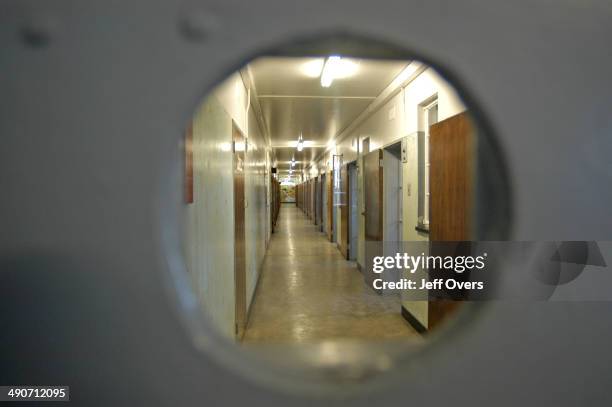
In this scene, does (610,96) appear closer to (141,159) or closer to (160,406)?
(141,159)

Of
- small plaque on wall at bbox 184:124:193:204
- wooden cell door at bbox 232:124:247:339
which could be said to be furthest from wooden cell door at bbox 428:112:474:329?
wooden cell door at bbox 232:124:247:339

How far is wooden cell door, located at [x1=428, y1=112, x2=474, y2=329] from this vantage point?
224cm

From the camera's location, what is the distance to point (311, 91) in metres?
4.49

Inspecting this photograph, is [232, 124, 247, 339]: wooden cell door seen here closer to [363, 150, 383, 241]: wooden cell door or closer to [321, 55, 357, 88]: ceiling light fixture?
[321, 55, 357, 88]: ceiling light fixture

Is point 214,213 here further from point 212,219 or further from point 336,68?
point 336,68

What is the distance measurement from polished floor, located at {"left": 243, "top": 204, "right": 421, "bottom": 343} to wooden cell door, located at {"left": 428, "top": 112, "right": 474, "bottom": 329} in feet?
2.88

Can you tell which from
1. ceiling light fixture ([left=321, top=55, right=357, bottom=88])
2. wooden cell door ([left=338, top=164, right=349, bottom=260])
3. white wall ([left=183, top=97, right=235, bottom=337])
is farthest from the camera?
wooden cell door ([left=338, top=164, right=349, bottom=260])

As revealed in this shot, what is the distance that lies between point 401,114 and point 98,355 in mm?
3960

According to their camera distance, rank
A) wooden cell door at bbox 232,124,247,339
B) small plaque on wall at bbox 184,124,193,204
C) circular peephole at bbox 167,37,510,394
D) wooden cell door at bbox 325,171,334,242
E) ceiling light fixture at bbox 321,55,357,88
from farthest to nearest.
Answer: wooden cell door at bbox 325,171,334,242 → ceiling light fixture at bbox 321,55,357,88 → wooden cell door at bbox 232,124,247,339 → small plaque on wall at bbox 184,124,193,204 → circular peephole at bbox 167,37,510,394

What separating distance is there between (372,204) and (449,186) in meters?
2.72

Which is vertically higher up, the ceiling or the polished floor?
the ceiling

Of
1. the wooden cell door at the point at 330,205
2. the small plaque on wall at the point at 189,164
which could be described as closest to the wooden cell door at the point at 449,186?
the small plaque on wall at the point at 189,164

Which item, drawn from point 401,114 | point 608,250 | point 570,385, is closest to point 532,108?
point 608,250

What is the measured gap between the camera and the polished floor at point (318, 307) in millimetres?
3471
